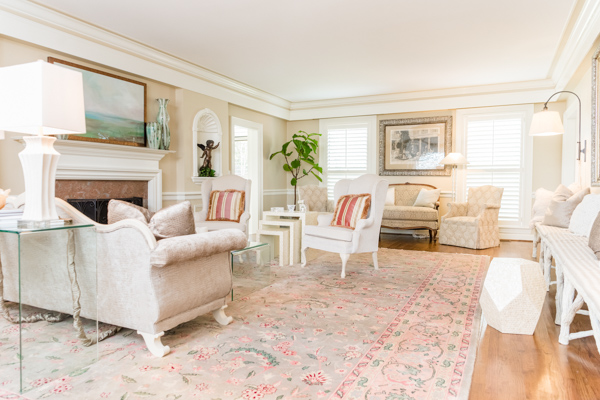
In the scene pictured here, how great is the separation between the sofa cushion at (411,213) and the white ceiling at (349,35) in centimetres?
211

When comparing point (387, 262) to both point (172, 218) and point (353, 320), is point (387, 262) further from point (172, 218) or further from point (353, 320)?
point (172, 218)

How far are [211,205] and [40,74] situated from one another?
320 cm

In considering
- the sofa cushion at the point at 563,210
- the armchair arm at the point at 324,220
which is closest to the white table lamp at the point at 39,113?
the armchair arm at the point at 324,220

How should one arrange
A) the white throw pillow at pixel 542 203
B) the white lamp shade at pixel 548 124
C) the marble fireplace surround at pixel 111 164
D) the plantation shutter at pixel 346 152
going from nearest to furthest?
the marble fireplace surround at pixel 111 164, the white lamp shade at pixel 548 124, the white throw pillow at pixel 542 203, the plantation shutter at pixel 346 152

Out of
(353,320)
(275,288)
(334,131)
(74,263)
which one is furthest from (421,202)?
(74,263)

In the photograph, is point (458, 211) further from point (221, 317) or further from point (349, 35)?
point (221, 317)

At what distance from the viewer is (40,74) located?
1921mm

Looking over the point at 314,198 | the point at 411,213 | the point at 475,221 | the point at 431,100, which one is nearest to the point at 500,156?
the point at 431,100

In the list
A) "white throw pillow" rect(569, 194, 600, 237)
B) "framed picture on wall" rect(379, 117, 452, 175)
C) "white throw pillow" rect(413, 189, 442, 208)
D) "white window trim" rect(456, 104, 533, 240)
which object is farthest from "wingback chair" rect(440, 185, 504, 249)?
"white throw pillow" rect(569, 194, 600, 237)

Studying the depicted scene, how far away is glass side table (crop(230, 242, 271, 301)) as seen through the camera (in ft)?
11.4

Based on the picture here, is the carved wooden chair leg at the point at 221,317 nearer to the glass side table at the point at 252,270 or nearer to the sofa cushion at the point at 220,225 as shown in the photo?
the glass side table at the point at 252,270

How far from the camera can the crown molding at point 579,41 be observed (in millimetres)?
3455

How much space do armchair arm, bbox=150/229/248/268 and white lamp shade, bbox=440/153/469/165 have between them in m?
5.09

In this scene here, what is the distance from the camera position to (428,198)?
6848mm
